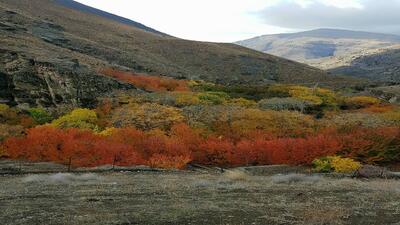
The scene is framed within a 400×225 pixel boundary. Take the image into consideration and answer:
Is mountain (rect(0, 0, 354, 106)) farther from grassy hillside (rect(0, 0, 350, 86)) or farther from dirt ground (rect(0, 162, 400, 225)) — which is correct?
dirt ground (rect(0, 162, 400, 225))

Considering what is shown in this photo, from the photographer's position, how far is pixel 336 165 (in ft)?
126

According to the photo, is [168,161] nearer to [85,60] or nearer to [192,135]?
[192,135]

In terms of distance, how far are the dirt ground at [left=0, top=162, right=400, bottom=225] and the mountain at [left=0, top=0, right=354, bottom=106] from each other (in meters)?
27.6

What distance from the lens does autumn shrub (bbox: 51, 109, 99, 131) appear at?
45906 millimetres

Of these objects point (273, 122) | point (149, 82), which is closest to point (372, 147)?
point (273, 122)

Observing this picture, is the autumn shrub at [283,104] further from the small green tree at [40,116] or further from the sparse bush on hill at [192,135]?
the small green tree at [40,116]

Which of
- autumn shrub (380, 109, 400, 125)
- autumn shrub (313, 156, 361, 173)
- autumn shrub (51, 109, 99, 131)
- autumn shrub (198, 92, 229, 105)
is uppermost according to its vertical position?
autumn shrub (380, 109, 400, 125)

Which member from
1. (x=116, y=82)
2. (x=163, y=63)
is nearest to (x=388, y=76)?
(x=163, y=63)

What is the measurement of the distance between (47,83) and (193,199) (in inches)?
1488

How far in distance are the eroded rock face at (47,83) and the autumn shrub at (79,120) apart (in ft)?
23.4

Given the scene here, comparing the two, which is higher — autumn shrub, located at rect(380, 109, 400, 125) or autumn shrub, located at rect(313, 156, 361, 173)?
autumn shrub, located at rect(380, 109, 400, 125)

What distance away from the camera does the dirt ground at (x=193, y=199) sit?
2141 cm

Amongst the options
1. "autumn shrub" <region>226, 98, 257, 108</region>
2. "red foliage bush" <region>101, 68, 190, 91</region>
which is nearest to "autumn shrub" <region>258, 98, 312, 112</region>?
"autumn shrub" <region>226, 98, 257, 108</region>

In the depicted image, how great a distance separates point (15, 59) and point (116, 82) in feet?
41.2
